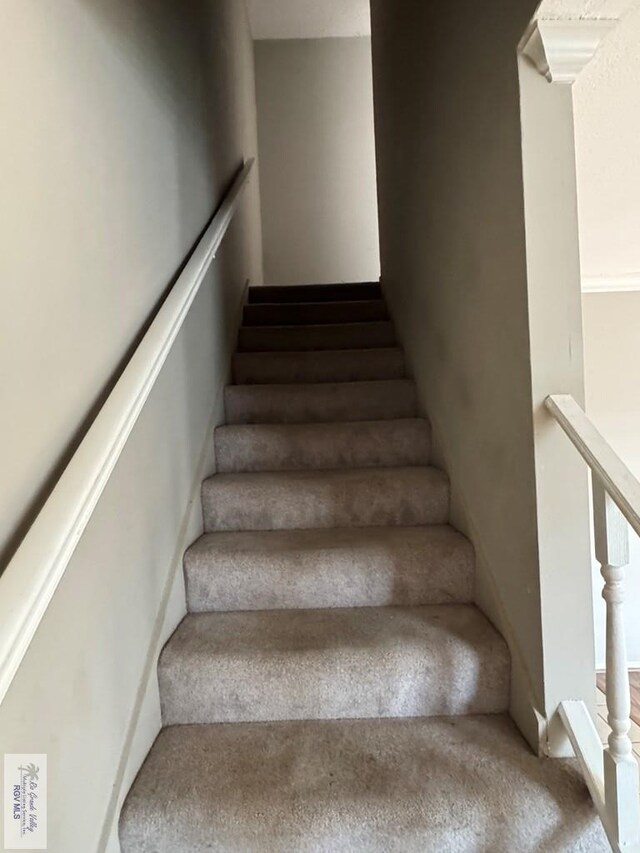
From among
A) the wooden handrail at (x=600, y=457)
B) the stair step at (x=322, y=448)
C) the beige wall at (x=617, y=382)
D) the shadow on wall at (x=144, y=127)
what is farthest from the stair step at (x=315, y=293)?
the wooden handrail at (x=600, y=457)

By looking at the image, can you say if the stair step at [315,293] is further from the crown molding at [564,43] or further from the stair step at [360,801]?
the stair step at [360,801]

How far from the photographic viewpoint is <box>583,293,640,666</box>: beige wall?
133 inches

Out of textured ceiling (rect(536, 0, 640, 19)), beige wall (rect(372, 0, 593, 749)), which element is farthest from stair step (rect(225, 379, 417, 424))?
textured ceiling (rect(536, 0, 640, 19))

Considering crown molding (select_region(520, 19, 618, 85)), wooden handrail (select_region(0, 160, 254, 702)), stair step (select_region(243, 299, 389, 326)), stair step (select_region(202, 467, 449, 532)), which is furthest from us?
stair step (select_region(243, 299, 389, 326))

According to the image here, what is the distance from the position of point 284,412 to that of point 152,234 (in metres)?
1.05

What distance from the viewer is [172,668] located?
1247mm

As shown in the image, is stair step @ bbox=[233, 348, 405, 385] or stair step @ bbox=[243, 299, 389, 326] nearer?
stair step @ bbox=[233, 348, 405, 385]

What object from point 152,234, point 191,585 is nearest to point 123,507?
point 191,585

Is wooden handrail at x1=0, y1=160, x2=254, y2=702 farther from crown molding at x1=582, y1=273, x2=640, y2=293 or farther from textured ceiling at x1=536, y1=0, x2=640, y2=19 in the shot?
crown molding at x1=582, y1=273, x2=640, y2=293

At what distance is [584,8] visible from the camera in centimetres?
99

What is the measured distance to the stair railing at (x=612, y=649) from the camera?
Answer: 0.95m

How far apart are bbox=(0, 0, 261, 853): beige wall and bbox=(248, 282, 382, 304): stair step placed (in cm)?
169

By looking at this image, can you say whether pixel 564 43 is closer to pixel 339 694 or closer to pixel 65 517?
pixel 65 517

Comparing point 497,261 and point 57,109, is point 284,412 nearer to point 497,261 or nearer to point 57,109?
point 497,261
